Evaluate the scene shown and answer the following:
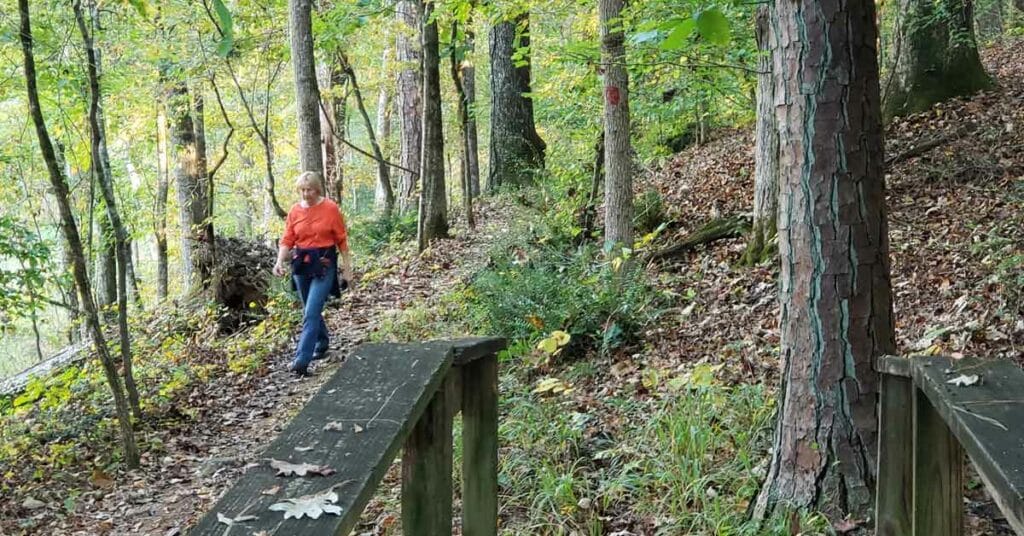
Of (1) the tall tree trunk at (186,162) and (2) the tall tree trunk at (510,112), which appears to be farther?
(1) the tall tree trunk at (186,162)

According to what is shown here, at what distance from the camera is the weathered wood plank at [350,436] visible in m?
1.63

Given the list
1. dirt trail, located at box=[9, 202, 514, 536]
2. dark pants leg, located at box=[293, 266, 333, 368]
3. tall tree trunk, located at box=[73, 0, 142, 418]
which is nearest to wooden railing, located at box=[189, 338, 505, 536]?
dirt trail, located at box=[9, 202, 514, 536]

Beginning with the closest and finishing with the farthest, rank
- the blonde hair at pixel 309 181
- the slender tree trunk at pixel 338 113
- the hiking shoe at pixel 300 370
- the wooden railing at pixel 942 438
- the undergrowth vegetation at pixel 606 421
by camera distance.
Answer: the wooden railing at pixel 942 438 → the undergrowth vegetation at pixel 606 421 → the blonde hair at pixel 309 181 → the hiking shoe at pixel 300 370 → the slender tree trunk at pixel 338 113

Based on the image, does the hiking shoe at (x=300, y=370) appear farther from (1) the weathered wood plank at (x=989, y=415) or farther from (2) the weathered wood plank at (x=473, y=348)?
(1) the weathered wood plank at (x=989, y=415)

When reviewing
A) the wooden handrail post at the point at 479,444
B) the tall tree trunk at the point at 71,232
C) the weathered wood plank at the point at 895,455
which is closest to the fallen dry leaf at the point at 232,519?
the wooden handrail post at the point at 479,444

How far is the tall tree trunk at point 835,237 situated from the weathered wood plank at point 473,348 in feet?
4.73

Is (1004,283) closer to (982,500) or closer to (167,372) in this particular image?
(982,500)

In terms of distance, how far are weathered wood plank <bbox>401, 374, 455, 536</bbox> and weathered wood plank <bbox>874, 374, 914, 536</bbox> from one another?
1745mm

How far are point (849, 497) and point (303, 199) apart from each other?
5818mm

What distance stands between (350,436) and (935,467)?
211 centimetres

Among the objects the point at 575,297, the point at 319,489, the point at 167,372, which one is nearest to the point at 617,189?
the point at 575,297

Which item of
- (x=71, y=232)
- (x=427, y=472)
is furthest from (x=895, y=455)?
(x=71, y=232)

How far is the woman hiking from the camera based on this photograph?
7.58 meters

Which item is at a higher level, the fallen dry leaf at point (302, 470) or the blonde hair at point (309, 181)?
the blonde hair at point (309, 181)
